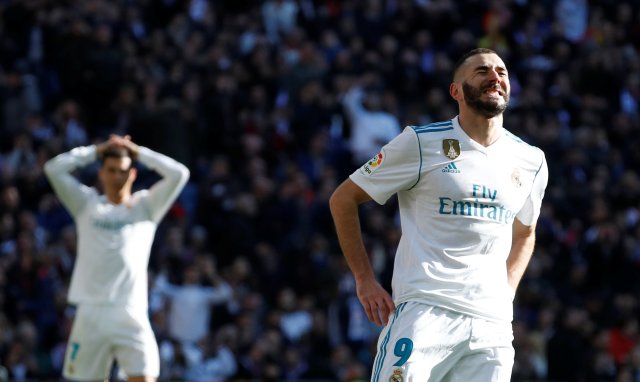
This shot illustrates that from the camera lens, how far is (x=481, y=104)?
265 inches

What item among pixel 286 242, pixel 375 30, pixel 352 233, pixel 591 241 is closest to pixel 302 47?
pixel 375 30

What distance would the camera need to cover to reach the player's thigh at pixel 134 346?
10.8 metres

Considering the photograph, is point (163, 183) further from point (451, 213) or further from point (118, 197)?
point (451, 213)

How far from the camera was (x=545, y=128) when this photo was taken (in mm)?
19156

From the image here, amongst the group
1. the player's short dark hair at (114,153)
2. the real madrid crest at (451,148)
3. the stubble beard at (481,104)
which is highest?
the stubble beard at (481,104)

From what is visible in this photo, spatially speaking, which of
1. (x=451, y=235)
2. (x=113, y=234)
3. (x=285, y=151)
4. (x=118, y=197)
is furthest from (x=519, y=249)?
(x=285, y=151)

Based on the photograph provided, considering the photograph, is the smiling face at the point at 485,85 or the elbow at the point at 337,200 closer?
the smiling face at the point at 485,85

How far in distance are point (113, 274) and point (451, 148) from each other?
188 inches

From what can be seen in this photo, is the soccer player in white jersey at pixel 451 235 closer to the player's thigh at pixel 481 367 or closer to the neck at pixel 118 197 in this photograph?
the player's thigh at pixel 481 367

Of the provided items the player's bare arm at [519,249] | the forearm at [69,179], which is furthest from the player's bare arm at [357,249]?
the forearm at [69,179]

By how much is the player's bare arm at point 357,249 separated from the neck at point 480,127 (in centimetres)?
62

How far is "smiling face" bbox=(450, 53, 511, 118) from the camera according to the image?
22.1 ft

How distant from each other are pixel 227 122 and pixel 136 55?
5.66 ft

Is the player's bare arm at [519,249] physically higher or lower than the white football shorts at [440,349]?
higher
